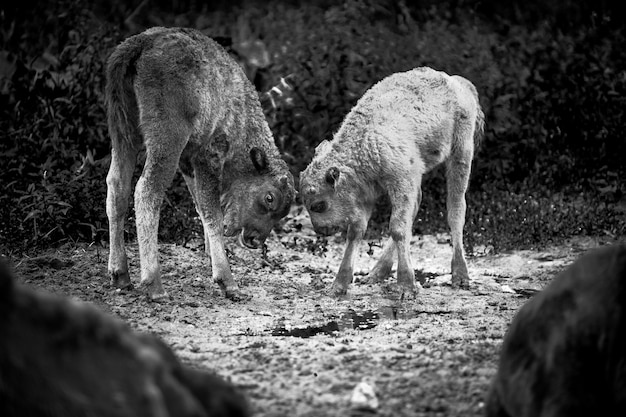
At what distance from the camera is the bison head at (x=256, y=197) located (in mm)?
8633

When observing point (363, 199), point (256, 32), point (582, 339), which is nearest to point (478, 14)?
point (256, 32)

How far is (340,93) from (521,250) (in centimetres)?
342

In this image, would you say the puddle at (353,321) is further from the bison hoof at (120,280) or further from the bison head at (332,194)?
the bison hoof at (120,280)

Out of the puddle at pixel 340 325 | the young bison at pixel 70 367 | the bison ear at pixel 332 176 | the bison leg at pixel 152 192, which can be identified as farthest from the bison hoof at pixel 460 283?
the young bison at pixel 70 367

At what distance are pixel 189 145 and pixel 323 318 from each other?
77.7 inches

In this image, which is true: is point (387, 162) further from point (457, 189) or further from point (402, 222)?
point (457, 189)

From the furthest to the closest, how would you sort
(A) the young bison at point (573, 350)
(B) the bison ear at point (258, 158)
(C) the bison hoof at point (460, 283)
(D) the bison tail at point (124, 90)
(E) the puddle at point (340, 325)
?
1. (C) the bison hoof at point (460, 283)
2. (B) the bison ear at point (258, 158)
3. (D) the bison tail at point (124, 90)
4. (E) the puddle at point (340, 325)
5. (A) the young bison at point (573, 350)

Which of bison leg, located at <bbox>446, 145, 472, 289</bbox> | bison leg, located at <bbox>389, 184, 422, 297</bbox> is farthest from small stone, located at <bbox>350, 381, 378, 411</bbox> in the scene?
bison leg, located at <bbox>446, 145, 472, 289</bbox>

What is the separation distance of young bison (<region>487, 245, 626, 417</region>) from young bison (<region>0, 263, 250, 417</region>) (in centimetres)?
148

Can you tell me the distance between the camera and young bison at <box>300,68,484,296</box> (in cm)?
869

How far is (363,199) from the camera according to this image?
29.3 feet

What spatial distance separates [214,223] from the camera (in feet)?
27.6

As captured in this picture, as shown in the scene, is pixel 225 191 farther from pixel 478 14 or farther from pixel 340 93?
pixel 478 14

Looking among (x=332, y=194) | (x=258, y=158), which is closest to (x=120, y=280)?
(x=258, y=158)
